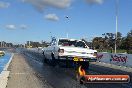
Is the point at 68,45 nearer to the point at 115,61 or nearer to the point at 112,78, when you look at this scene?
the point at 115,61

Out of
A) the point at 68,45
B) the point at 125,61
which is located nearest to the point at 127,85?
the point at 68,45

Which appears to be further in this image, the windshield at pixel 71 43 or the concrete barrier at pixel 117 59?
the concrete barrier at pixel 117 59

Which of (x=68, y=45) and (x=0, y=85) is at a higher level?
(x=68, y=45)

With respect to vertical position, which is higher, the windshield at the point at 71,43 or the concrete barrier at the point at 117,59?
the windshield at the point at 71,43

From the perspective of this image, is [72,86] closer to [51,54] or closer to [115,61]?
Answer: [51,54]

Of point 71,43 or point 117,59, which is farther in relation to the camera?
point 117,59

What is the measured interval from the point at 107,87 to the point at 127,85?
1.19m

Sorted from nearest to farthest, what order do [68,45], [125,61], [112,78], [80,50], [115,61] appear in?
[112,78]
[80,50]
[68,45]
[125,61]
[115,61]

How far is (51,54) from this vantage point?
2698cm

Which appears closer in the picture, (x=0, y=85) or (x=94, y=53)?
(x=0, y=85)

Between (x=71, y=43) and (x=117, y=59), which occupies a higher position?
(x=71, y=43)

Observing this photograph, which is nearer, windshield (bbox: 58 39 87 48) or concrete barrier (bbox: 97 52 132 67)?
windshield (bbox: 58 39 87 48)

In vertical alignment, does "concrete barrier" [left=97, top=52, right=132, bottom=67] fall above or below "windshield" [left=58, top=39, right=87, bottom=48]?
below

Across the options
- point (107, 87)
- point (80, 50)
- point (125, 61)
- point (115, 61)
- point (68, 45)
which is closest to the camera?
point (107, 87)
